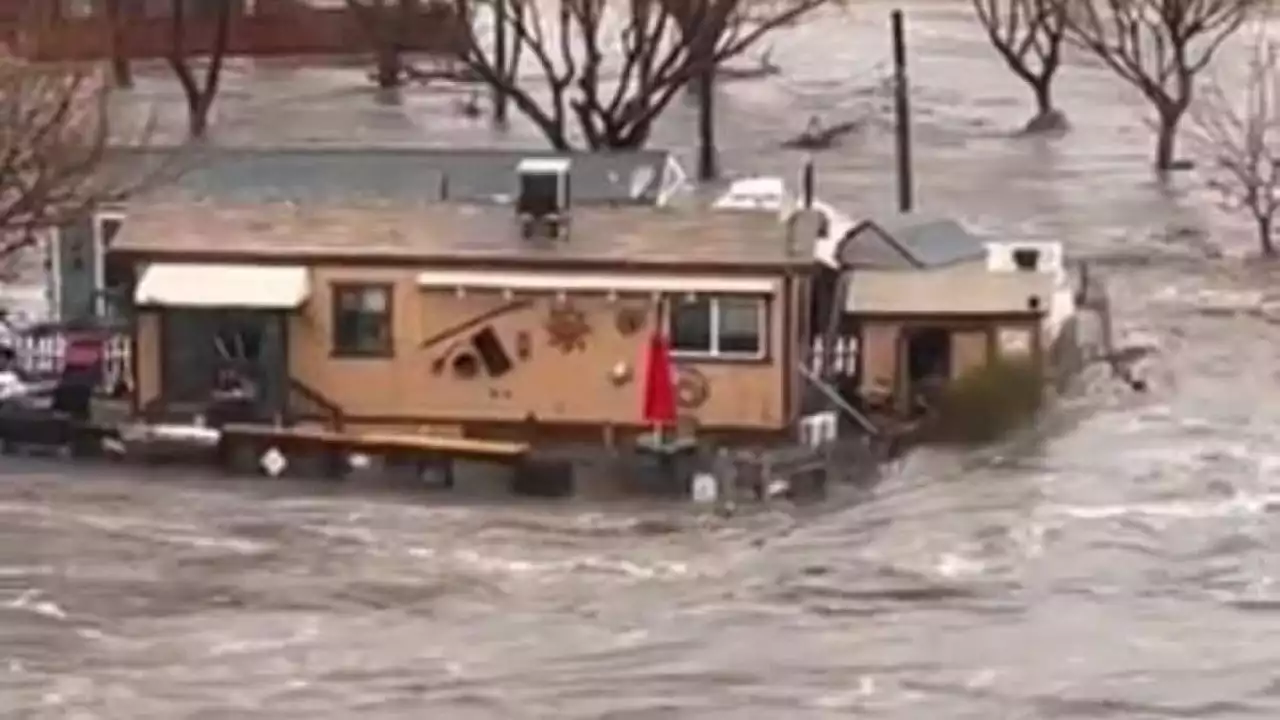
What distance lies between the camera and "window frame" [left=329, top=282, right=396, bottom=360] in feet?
103

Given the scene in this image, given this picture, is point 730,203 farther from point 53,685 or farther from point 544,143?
point 544,143

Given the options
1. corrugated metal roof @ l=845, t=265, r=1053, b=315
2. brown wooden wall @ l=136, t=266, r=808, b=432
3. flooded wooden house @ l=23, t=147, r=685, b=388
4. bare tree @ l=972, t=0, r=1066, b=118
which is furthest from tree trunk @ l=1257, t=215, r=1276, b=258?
brown wooden wall @ l=136, t=266, r=808, b=432

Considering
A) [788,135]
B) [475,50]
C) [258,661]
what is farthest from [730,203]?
[788,135]

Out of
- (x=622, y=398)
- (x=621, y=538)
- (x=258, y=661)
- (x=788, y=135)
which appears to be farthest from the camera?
(x=788, y=135)

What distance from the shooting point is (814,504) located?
98.1 feet

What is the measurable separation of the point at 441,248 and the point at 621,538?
4048 mm

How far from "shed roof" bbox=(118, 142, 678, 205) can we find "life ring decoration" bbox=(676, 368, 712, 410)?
2839mm

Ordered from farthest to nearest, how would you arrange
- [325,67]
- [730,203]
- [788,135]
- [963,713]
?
[325,67], [788,135], [730,203], [963,713]

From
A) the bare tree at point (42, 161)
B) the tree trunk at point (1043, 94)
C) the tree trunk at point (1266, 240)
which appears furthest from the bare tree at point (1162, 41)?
the bare tree at point (42, 161)

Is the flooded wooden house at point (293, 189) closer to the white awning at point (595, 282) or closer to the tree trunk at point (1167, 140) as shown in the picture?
the white awning at point (595, 282)

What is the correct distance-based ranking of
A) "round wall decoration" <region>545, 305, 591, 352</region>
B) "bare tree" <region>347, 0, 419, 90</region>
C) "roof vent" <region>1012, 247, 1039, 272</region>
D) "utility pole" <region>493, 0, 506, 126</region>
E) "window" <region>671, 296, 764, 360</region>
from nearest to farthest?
1. "window" <region>671, 296, 764, 360</region>
2. "round wall decoration" <region>545, 305, 591, 352</region>
3. "roof vent" <region>1012, 247, 1039, 272</region>
4. "utility pole" <region>493, 0, 506, 126</region>
5. "bare tree" <region>347, 0, 419, 90</region>

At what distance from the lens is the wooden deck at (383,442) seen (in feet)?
99.7

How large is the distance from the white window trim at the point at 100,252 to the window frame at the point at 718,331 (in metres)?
5.82

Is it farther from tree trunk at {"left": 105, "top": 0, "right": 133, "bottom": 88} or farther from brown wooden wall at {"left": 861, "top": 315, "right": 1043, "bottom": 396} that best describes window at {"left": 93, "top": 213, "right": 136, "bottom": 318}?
tree trunk at {"left": 105, "top": 0, "right": 133, "bottom": 88}
